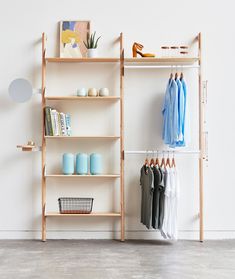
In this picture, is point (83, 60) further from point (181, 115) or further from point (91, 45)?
point (181, 115)

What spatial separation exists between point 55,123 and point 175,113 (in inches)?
47.4

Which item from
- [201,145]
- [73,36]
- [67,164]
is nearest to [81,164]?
[67,164]

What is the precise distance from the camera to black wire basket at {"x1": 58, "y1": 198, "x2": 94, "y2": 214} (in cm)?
500

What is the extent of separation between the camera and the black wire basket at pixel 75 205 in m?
5.00

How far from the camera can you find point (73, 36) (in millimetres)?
5195

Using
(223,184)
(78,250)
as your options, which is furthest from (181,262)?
(223,184)

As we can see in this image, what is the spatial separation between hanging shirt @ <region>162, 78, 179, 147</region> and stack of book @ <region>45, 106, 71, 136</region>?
997 millimetres

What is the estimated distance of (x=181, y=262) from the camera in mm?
4109

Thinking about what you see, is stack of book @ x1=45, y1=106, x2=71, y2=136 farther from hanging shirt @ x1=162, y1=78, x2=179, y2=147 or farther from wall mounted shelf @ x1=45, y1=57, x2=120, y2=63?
hanging shirt @ x1=162, y1=78, x2=179, y2=147

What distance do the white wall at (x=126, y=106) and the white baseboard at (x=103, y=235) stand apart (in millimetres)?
10

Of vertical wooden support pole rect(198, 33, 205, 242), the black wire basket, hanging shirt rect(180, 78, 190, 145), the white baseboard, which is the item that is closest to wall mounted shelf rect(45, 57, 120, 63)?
hanging shirt rect(180, 78, 190, 145)

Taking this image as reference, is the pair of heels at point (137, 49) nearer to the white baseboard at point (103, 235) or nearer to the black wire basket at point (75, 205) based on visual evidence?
the black wire basket at point (75, 205)

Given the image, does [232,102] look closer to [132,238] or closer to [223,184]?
[223,184]

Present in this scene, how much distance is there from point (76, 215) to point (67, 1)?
2256 millimetres
